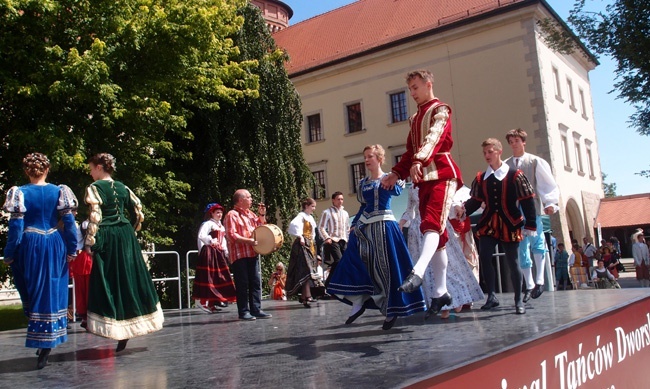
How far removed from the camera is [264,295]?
19766 millimetres

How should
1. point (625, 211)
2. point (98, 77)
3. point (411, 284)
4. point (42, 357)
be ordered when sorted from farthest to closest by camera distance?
point (625, 211) → point (98, 77) → point (42, 357) → point (411, 284)

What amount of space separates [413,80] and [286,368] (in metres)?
2.84

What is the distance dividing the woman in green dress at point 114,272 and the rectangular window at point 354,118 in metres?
31.2

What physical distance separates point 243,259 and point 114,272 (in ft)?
9.58

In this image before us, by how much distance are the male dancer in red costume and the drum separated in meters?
3.13

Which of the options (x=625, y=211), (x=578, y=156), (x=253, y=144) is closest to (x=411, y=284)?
(x=253, y=144)

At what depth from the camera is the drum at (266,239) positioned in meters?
8.28

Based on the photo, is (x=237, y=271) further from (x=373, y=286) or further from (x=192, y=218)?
(x=192, y=218)

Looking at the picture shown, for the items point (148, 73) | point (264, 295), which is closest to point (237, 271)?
point (148, 73)

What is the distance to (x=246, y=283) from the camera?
8469 millimetres

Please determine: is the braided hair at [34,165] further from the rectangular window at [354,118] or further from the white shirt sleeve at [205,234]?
the rectangular window at [354,118]

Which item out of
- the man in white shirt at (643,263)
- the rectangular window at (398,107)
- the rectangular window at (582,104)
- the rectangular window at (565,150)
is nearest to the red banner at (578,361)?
the man in white shirt at (643,263)

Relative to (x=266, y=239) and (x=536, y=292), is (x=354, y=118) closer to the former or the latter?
(x=266, y=239)

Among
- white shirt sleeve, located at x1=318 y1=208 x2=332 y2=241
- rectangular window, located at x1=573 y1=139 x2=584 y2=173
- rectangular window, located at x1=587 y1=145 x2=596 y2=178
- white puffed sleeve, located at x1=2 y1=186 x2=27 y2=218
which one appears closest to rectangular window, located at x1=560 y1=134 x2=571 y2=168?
rectangular window, located at x1=573 y1=139 x2=584 y2=173
